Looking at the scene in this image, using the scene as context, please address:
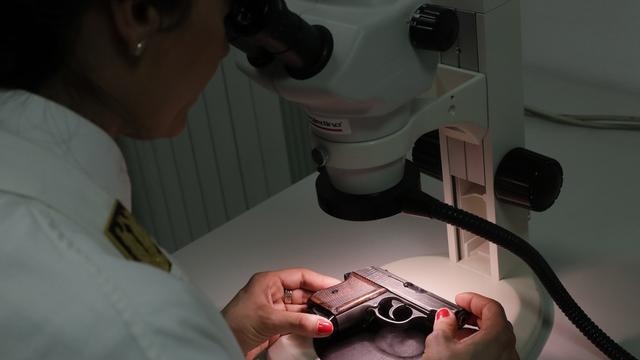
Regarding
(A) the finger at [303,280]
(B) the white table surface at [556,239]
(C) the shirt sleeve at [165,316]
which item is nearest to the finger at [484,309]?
(B) the white table surface at [556,239]

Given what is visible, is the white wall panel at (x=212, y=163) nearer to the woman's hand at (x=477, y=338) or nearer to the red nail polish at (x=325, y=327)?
the red nail polish at (x=325, y=327)

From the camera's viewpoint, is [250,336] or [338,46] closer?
[338,46]

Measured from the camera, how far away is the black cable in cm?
110

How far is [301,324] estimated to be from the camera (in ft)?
3.92

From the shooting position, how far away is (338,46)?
915mm

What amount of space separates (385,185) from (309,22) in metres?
0.24

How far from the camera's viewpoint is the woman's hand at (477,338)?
1.07 metres

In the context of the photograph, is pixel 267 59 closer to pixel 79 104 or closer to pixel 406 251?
pixel 79 104

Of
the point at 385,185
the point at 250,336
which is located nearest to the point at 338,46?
the point at 385,185

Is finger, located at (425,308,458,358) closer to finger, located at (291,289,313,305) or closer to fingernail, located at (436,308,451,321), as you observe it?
fingernail, located at (436,308,451,321)

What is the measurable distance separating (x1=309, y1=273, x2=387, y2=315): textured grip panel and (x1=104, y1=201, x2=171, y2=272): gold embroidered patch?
48 centimetres

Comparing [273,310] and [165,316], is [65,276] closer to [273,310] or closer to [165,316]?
[165,316]

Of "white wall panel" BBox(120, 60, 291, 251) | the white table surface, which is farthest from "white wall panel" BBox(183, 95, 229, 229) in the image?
the white table surface

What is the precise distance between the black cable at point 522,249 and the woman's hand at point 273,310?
0.77 ft
